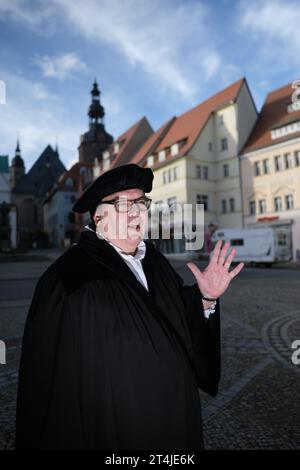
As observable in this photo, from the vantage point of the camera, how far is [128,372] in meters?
1.79

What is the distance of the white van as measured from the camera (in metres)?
25.6

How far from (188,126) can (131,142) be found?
1138 centimetres

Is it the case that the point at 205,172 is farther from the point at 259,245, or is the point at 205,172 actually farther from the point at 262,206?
the point at 259,245

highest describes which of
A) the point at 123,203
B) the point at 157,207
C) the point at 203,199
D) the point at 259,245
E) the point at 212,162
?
the point at 212,162

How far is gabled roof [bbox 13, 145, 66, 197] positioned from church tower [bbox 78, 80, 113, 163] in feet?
44.9

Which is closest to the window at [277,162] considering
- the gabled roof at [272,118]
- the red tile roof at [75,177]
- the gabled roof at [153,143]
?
the gabled roof at [272,118]

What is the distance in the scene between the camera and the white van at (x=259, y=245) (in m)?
25.6

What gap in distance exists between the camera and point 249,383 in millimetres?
4180

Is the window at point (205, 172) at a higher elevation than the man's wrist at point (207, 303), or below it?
higher

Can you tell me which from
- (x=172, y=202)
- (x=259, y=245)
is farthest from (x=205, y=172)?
(x=259, y=245)

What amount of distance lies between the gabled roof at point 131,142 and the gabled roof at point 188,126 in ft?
12.6

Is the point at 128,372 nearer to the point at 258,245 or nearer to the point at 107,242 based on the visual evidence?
the point at 107,242

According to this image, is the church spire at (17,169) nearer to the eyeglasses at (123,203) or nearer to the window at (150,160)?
the window at (150,160)

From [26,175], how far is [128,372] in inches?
3269
